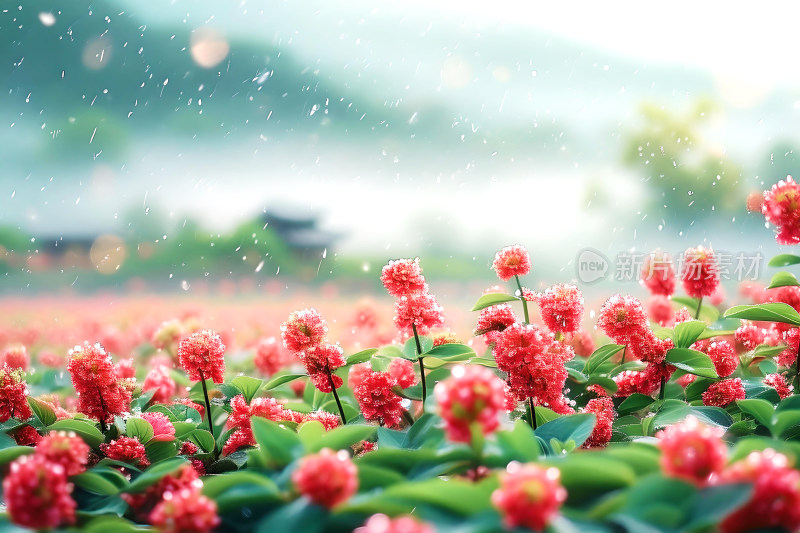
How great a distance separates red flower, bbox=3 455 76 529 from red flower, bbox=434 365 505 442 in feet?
0.98

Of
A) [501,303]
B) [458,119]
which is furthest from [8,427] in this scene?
[458,119]

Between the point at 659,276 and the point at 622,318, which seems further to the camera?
the point at 659,276

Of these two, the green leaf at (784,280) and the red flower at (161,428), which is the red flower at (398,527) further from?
the green leaf at (784,280)

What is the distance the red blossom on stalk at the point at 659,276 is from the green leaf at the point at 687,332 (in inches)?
14.2

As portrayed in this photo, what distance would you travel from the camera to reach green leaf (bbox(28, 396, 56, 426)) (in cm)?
88

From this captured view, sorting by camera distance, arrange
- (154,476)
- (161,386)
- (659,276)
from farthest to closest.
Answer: (659,276)
(161,386)
(154,476)

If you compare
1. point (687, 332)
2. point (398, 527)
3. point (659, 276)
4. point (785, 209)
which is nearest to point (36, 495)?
point (398, 527)

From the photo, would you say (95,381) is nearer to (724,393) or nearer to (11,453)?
(11,453)

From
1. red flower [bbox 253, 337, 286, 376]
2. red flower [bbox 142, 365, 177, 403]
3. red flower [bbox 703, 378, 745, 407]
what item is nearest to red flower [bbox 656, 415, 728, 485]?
red flower [bbox 703, 378, 745, 407]

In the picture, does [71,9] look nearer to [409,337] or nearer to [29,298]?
[29,298]

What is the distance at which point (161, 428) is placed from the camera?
848 mm

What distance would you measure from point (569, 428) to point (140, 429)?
0.50m

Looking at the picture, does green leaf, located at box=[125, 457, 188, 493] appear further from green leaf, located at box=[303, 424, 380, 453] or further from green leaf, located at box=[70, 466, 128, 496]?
green leaf, located at box=[303, 424, 380, 453]

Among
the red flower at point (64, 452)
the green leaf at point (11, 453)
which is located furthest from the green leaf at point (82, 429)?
the red flower at point (64, 452)
